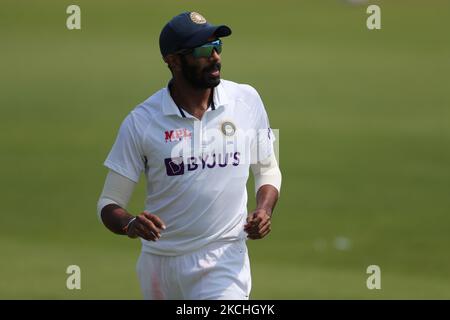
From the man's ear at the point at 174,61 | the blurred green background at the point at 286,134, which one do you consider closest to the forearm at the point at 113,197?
the man's ear at the point at 174,61

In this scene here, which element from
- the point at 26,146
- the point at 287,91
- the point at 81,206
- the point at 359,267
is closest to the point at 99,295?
the point at 359,267

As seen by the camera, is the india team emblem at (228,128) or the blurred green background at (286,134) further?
the blurred green background at (286,134)

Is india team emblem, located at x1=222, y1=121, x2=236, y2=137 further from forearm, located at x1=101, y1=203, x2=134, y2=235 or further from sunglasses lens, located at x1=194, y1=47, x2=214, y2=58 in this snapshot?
forearm, located at x1=101, y1=203, x2=134, y2=235

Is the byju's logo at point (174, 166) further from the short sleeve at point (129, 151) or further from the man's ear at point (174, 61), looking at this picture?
the man's ear at point (174, 61)

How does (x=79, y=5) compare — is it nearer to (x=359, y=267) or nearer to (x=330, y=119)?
(x=330, y=119)

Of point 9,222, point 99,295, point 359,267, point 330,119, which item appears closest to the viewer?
point 99,295

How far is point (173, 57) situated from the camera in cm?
758

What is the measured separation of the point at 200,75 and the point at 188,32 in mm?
259

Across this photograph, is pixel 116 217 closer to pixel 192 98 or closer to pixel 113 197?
pixel 113 197

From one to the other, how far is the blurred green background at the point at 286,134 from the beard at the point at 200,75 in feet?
13.6

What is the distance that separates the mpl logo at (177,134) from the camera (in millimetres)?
7430

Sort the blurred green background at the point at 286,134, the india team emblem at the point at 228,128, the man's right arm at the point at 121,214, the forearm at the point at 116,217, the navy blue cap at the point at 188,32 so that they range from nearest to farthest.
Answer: the man's right arm at the point at 121,214 → the forearm at the point at 116,217 → the navy blue cap at the point at 188,32 → the india team emblem at the point at 228,128 → the blurred green background at the point at 286,134

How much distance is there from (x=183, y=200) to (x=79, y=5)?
774 inches

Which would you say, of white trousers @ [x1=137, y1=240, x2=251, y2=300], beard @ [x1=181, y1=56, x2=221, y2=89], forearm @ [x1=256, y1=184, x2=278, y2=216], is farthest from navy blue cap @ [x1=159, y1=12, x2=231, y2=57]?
white trousers @ [x1=137, y1=240, x2=251, y2=300]
